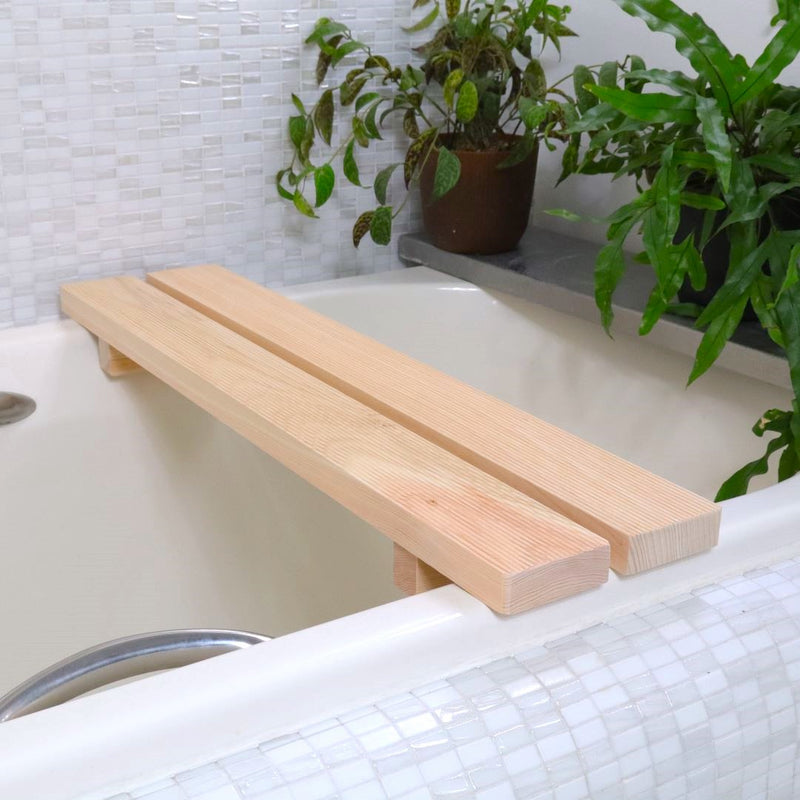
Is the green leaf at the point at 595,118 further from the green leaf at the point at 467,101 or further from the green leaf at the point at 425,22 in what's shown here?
the green leaf at the point at 425,22

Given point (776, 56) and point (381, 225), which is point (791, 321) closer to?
point (776, 56)

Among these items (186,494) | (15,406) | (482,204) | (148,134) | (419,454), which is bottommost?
(186,494)

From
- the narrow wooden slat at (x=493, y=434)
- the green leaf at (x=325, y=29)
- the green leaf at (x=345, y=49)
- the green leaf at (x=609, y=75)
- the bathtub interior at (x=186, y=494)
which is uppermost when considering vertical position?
the green leaf at (x=325, y=29)

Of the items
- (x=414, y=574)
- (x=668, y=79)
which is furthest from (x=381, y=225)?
(x=414, y=574)

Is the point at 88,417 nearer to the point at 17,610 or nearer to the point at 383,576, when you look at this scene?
the point at 17,610

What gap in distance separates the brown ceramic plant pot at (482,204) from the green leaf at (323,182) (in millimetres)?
177

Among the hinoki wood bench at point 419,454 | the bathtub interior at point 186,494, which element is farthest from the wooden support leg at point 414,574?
the bathtub interior at point 186,494

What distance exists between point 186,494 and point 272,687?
0.95 meters

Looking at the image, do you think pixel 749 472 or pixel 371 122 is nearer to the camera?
pixel 749 472

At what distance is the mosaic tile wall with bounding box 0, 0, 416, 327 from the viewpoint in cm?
158

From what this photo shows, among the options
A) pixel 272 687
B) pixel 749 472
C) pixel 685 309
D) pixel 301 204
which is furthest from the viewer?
pixel 301 204

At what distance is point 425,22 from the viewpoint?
1813 millimetres

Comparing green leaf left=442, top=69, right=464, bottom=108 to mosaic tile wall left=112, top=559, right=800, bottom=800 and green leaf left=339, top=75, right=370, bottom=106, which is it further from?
mosaic tile wall left=112, top=559, right=800, bottom=800

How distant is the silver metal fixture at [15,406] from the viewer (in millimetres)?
1511
